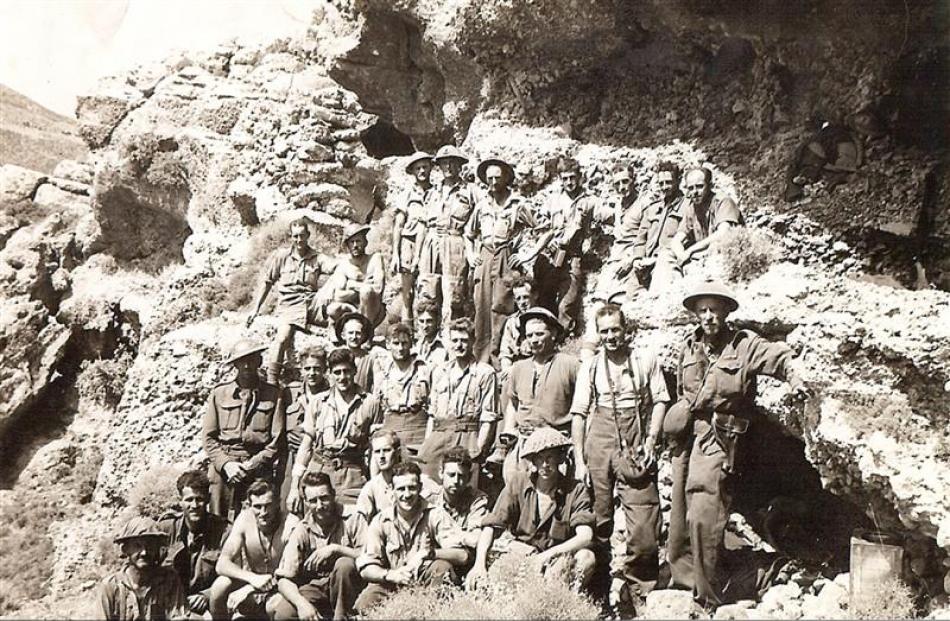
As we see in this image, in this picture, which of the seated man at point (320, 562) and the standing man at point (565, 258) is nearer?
the seated man at point (320, 562)

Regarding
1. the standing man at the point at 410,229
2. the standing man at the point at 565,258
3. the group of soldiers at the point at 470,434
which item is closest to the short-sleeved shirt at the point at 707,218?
the group of soldiers at the point at 470,434

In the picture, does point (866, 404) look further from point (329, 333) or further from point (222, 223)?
point (222, 223)

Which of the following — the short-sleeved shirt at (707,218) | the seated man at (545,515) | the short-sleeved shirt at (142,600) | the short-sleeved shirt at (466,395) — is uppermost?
the short-sleeved shirt at (707,218)

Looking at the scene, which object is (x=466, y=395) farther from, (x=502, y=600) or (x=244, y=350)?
(x=244, y=350)

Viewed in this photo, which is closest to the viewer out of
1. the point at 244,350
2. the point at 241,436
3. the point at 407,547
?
the point at 407,547

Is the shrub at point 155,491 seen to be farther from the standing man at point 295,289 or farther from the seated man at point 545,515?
the seated man at point 545,515

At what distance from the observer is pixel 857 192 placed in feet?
29.4

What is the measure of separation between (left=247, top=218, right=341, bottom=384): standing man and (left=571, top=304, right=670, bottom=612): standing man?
11.3ft

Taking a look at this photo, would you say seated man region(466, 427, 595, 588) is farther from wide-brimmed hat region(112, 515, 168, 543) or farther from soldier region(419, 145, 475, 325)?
soldier region(419, 145, 475, 325)

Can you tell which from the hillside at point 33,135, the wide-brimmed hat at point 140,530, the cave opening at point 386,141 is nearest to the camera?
the wide-brimmed hat at point 140,530

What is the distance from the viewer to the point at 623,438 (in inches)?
270

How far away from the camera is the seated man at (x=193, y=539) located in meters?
7.26

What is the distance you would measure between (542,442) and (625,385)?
34.0 inches

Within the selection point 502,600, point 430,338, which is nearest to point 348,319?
point 430,338
